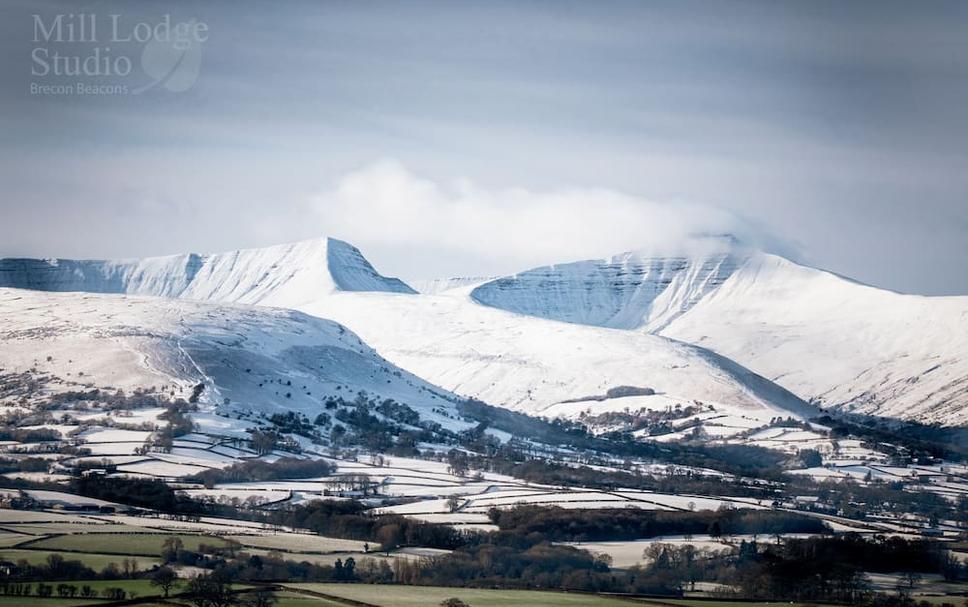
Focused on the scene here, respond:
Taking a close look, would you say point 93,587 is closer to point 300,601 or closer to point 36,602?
point 36,602

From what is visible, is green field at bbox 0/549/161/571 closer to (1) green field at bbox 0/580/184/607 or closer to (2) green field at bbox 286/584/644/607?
(1) green field at bbox 0/580/184/607

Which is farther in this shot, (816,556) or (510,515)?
(510,515)

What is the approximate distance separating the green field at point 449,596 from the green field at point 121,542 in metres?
14.8

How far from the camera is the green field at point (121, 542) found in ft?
340

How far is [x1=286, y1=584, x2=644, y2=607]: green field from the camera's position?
298 ft

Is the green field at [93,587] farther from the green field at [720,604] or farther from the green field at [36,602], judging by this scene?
the green field at [720,604]

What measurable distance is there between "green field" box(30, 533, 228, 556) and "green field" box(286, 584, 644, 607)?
Result: 14836 mm

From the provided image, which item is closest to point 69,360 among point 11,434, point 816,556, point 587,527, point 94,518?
point 11,434

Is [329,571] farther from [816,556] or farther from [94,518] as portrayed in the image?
[816,556]

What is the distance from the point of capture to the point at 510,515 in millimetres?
132625

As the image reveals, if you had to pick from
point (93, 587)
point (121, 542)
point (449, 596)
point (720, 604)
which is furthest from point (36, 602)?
point (720, 604)

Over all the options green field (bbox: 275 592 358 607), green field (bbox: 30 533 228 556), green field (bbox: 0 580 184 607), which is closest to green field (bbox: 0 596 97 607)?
green field (bbox: 0 580 184 607)

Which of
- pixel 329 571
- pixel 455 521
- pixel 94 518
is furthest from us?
pixel 455 521

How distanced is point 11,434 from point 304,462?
107ft
